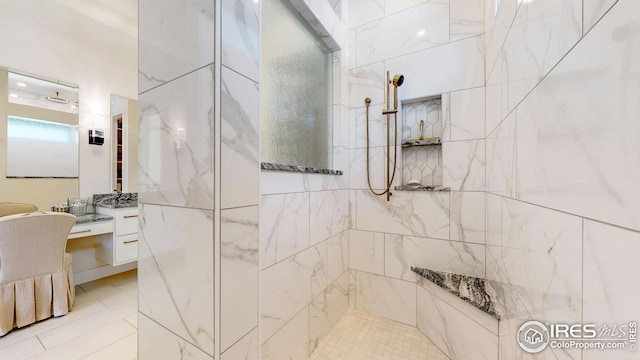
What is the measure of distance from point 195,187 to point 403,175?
161 cm

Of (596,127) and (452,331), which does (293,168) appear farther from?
(452,331)

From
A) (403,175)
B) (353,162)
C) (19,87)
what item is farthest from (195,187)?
(19,87)

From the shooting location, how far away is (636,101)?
27 cm

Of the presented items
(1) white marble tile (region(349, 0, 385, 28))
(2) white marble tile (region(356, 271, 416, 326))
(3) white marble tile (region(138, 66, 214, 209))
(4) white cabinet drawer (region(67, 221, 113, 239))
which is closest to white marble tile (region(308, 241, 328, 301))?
(2) white marble tile (region(356, 271, 416, 326))

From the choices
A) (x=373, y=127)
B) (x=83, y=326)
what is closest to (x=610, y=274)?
(x=373, y=127)

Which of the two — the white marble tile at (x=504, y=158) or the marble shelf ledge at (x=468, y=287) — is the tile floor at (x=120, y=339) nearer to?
the marble shelf ledge at (x=468, y=287)

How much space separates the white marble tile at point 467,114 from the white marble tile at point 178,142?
1629 millimetres

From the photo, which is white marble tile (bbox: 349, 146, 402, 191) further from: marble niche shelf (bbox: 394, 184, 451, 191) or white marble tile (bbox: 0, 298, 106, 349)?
white marble tile (bbox: 0, 298, 106, 349)

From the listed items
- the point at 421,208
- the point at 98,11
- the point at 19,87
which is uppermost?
the point at 98,11

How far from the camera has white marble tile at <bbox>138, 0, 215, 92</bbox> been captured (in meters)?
0.65

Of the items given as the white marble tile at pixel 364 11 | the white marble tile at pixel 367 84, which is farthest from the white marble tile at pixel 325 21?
the white marble tile at pixel 367 84

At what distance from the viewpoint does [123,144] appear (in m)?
2.66

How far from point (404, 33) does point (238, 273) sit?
6.78 ft

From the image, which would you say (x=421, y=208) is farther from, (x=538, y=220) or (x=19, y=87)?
(x=19, y=87)
